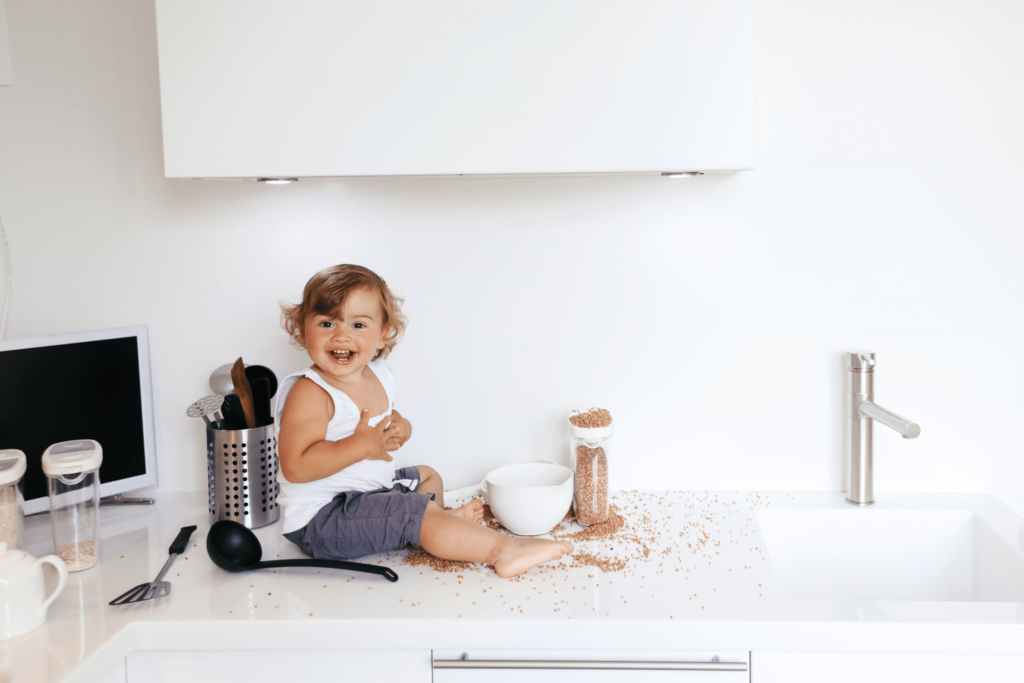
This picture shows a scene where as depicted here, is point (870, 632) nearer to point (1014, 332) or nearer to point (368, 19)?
point (1014, 332)

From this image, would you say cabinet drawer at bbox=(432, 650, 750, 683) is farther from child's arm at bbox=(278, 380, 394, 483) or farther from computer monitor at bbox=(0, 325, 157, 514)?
computer monitor at bbox=(0, 325, 157, 514)

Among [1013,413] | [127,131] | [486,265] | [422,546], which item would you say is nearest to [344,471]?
[422,546]

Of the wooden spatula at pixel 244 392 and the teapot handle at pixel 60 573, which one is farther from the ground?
the wooden spatula at pixel 244 392

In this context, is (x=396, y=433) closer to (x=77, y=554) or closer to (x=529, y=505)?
(x=529, y=505)

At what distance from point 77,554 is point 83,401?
1.08 ft

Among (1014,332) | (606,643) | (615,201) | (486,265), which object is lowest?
(606,643)

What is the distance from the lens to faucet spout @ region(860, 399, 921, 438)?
1187 millimetres

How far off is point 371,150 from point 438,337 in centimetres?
46

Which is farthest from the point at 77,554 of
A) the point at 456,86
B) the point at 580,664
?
the point at 456,86

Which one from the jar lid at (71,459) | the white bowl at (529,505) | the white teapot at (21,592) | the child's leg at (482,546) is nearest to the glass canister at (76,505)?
the jar lid at (71,459)

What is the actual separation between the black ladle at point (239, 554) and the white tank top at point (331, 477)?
8cm

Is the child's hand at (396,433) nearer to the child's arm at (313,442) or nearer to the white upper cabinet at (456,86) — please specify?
the child's arm at (313,442)

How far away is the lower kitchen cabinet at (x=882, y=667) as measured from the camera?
987 millimetres

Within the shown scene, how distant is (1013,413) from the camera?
1.45 m
